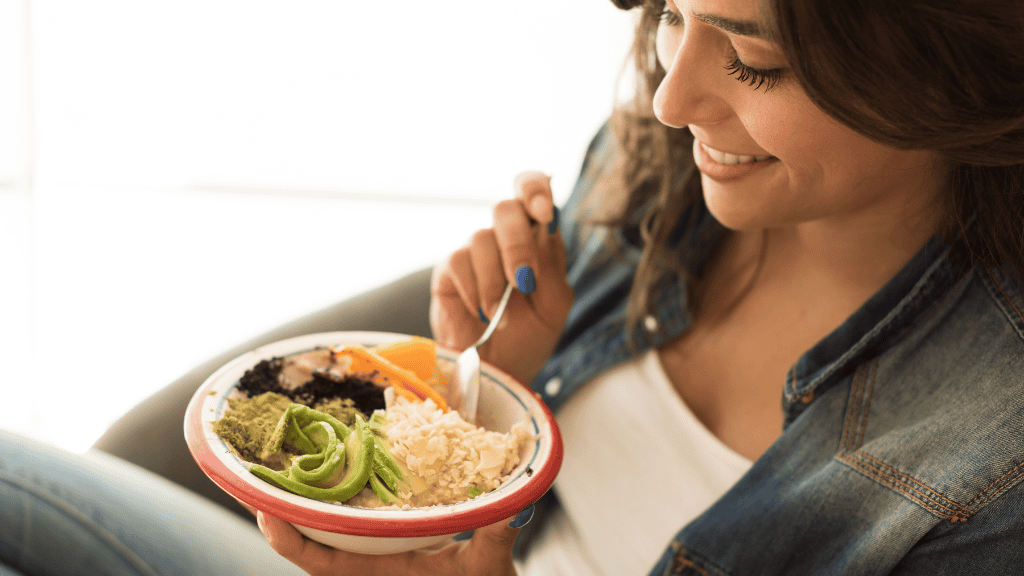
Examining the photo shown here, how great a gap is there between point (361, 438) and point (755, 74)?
1.65 feet

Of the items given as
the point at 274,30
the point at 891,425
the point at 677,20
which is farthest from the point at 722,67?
the point at 274,30

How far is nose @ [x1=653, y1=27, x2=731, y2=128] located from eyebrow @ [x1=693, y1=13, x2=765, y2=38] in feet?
0.11

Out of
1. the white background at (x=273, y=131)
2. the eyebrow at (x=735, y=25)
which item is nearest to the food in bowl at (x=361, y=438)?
the eyebrow at (x=735, y=25)

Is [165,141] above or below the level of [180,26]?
below

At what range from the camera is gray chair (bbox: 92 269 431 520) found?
94 centimetres

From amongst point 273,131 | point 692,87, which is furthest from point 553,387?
point 273,131

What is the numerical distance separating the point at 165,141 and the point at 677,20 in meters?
3.21

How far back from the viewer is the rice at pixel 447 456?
2.21 ft

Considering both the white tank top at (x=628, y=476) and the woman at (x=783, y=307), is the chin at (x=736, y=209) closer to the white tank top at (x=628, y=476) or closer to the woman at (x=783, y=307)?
the woman at (x=783, y=307)

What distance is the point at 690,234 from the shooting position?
1163 mm

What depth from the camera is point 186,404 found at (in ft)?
3.21

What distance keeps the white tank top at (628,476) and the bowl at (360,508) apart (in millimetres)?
272

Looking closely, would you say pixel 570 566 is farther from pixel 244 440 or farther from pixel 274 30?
pixel 274 30

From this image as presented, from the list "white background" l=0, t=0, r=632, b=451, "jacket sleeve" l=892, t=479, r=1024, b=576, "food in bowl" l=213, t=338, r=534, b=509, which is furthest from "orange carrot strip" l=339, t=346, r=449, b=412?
"white background" l=0, t=0, r=632, b=451
